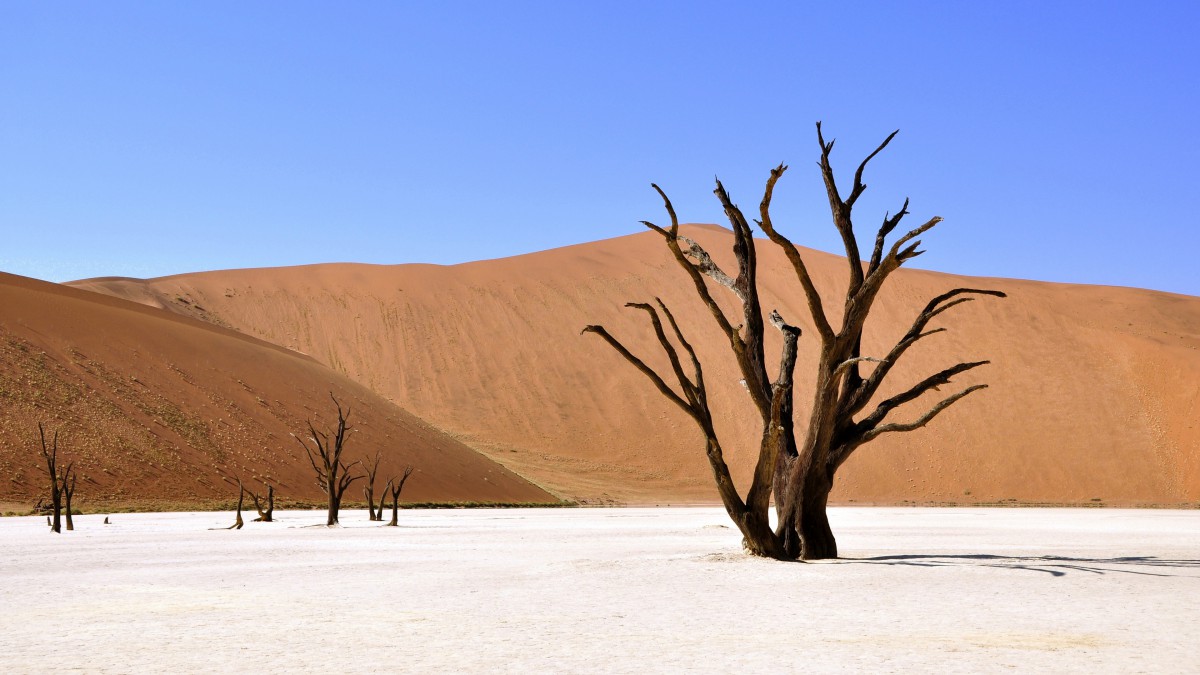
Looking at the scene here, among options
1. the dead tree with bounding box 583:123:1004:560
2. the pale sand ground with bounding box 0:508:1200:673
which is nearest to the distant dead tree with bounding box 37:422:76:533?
the pale sand ground with bounding box 0:508:1200:673

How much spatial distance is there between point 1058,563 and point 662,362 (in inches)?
2353

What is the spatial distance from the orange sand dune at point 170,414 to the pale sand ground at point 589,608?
22727 millimetres

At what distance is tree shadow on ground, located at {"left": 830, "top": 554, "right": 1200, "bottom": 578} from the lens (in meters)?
14.3

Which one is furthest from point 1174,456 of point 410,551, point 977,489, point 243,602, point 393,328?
point 243,602

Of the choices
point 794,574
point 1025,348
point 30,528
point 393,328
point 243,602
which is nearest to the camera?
point 243,602

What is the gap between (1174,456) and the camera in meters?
63.0

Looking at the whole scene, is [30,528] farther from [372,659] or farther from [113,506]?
[372,659]

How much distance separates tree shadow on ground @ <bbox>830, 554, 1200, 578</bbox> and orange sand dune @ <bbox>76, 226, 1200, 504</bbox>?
Result: 38.7 meters

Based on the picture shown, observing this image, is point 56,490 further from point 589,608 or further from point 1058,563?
point 1058,563

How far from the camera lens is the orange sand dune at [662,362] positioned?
6250 centimetres

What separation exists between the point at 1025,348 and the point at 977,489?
1606cm

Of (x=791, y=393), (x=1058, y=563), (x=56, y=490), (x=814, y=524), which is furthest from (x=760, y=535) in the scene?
(x=56, y=490)

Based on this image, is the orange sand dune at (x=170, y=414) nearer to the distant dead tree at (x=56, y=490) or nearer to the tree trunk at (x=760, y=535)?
the distant dead tree at (x=56, y=490)

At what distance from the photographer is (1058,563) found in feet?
51.4
